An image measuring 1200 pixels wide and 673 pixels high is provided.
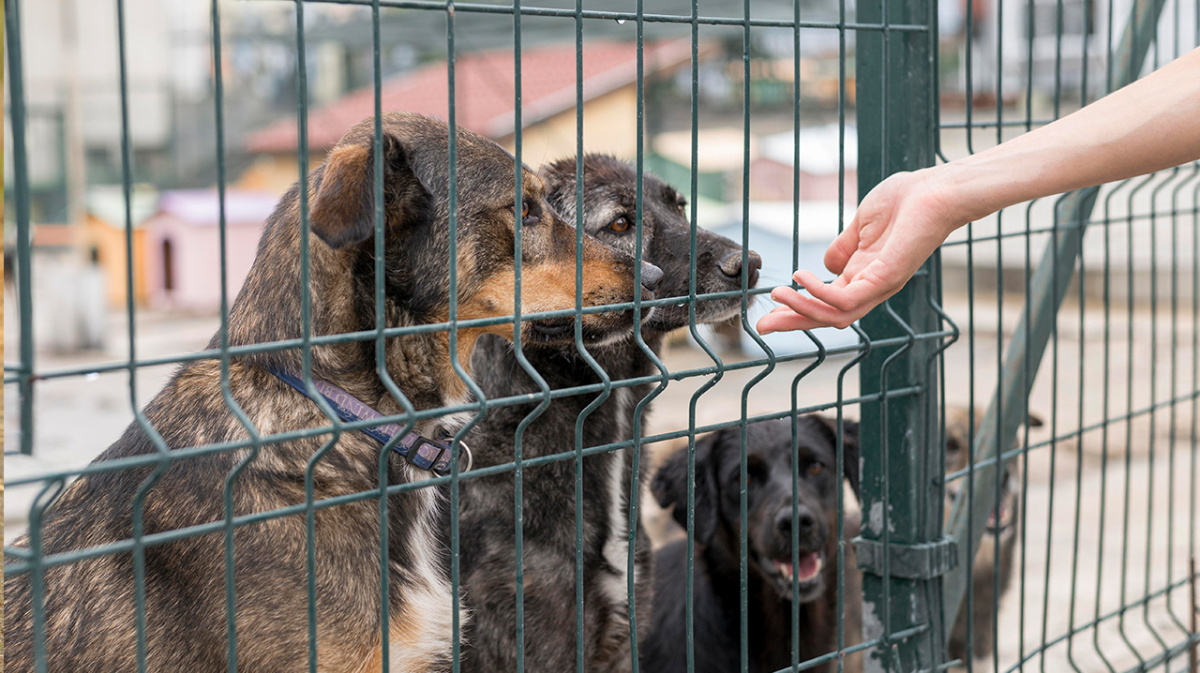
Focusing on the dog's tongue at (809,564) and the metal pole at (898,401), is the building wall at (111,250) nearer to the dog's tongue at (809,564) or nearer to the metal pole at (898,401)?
the dog's tongue at (809,564)

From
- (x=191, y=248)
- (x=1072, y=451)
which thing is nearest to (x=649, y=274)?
(x=1072, y=451)

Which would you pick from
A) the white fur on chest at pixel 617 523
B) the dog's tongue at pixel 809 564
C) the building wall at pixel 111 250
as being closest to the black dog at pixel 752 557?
the dog's tongue at pixel 809 564

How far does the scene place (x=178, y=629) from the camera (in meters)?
2.24

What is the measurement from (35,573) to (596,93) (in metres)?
26.3

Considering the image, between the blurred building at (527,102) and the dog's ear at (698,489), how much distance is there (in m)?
20.1

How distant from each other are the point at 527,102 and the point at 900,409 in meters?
25.3

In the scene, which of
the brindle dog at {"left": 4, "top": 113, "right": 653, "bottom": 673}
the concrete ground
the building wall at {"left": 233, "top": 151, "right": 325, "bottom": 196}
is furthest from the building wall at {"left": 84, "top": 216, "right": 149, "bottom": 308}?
the brindle dog at {"left": 4, "top": 113, "right": 653, "bottom": 673}

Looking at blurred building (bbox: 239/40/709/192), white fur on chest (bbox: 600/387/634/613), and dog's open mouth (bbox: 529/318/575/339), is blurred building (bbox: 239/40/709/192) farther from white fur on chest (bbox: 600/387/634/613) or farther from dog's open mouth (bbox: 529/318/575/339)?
dog's open mouth (bbox: 529/318/575/339)

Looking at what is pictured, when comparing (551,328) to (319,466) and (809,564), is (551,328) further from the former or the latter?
(809,564)

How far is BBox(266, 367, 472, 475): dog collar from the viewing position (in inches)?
92.8

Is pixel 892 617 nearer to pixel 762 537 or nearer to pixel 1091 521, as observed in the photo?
pixel 762 537

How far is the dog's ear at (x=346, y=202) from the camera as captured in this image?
2199 mm

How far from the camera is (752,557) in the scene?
404 centimetres

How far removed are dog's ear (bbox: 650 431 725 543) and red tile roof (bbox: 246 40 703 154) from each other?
21207 mm
